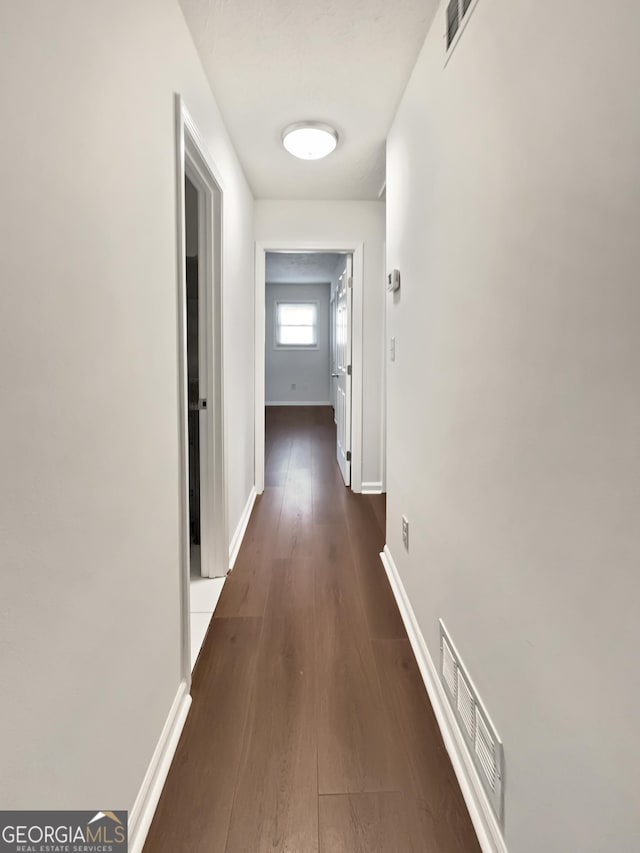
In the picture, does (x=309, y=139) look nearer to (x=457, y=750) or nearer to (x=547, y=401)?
(x=547, y=401)

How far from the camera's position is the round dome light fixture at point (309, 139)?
251 cm

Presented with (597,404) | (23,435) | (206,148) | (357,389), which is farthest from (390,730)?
(357,389)

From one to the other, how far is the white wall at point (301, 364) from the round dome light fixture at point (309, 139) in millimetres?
6635

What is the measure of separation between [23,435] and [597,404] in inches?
35.1

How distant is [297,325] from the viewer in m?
9.48

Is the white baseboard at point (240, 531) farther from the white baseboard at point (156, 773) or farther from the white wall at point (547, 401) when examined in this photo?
the white wall at point (547, 401)

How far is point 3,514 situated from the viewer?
0.68 m

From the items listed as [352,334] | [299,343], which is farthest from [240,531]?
[299,343]

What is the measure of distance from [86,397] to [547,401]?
88 centimetres

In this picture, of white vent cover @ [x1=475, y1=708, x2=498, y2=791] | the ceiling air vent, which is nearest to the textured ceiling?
the ceiling air vent

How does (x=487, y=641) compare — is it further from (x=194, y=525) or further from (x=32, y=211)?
(x=194, y=525)

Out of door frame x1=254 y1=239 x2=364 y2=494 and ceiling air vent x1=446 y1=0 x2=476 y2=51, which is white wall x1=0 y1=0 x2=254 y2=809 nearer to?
ceiling air vent x1=446 y1=0 x2=476 y2=51

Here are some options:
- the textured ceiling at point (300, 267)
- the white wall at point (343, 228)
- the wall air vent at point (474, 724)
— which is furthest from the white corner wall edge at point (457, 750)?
the textured ceiling at point (300, 267)

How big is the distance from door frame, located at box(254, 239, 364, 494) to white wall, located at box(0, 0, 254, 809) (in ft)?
7.64
